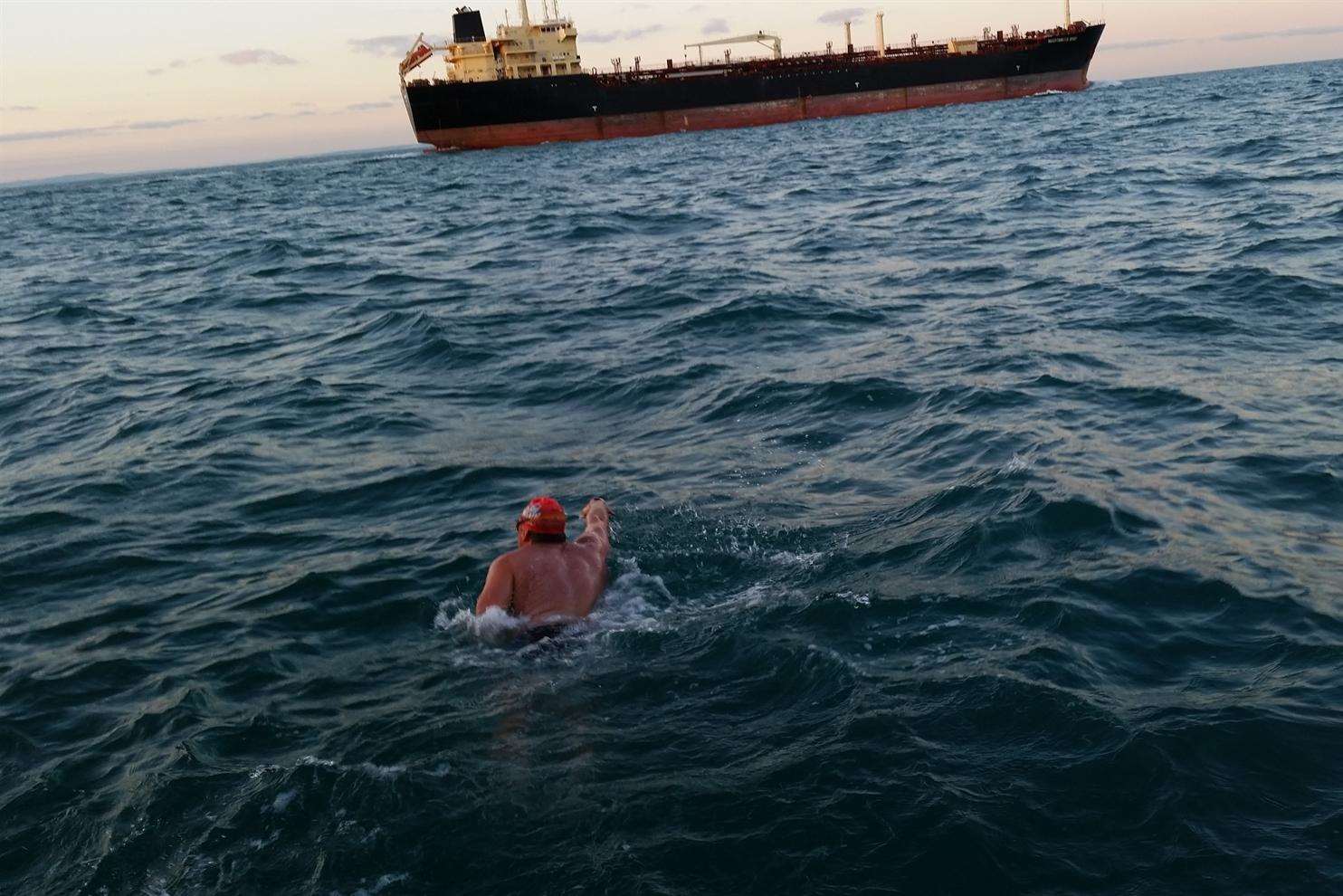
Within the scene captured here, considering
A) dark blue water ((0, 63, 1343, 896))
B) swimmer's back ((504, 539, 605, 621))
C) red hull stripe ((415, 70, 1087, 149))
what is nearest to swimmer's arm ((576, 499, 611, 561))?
dark blue water ((0, 63, 1343, 896))

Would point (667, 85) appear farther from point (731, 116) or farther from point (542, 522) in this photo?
point (542, 522)

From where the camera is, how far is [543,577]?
243 inches

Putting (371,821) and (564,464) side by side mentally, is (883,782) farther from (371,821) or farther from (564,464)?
(564,464)

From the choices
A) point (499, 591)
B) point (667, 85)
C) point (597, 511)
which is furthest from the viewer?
point (667, 85)

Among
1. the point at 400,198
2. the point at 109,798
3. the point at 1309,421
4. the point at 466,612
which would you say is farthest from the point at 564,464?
the point at 400,198

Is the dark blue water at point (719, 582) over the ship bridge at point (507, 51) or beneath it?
beneath

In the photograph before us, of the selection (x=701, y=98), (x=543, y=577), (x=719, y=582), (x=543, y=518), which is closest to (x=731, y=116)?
(x=701, y=98)

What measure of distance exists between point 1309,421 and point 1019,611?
411 cm

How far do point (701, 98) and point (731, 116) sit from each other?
2445 mm

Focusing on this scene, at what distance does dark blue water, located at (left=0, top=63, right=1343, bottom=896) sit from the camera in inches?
167

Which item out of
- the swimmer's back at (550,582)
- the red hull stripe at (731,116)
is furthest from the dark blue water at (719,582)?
the red hull stripe at (731,116)

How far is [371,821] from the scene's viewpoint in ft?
14.5

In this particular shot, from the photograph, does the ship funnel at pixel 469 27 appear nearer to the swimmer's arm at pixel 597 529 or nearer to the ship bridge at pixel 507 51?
the ship bridge at pixel 507 51

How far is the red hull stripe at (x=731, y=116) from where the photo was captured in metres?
59.9
